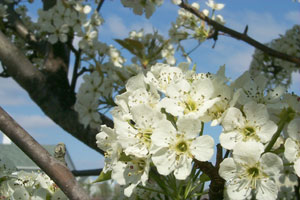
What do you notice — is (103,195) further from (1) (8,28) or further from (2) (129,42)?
(2) (129,42)

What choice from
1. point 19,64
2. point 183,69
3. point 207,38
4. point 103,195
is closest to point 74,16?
point 19,64

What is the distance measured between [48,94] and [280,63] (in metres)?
2.72

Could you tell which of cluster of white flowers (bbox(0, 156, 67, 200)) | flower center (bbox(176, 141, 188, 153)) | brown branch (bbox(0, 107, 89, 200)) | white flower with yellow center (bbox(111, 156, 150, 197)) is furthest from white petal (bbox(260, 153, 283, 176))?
cluster of white flowers (bbox(0, 156, 67, 200))

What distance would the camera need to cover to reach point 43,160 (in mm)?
1085

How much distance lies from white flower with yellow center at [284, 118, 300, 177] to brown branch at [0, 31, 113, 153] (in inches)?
81.2

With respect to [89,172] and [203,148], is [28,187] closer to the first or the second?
[203,148]

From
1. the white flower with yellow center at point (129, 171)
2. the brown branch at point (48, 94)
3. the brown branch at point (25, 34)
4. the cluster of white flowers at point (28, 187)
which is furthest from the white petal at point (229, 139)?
the brown branch at point (25, 34)

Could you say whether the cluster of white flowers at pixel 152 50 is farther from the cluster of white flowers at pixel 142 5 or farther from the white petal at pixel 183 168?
the white petal at pixel 183 168

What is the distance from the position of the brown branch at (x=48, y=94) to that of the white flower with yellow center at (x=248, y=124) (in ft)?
6.57

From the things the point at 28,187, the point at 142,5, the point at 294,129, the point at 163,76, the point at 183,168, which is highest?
the point at 142,5

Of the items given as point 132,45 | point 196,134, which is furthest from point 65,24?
point 196,134

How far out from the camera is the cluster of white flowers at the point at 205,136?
100 centimetres

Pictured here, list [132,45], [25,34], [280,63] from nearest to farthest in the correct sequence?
1. [132,45]
2. [25,34]
3. [280,63]

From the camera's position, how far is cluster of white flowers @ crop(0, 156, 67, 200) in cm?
130
